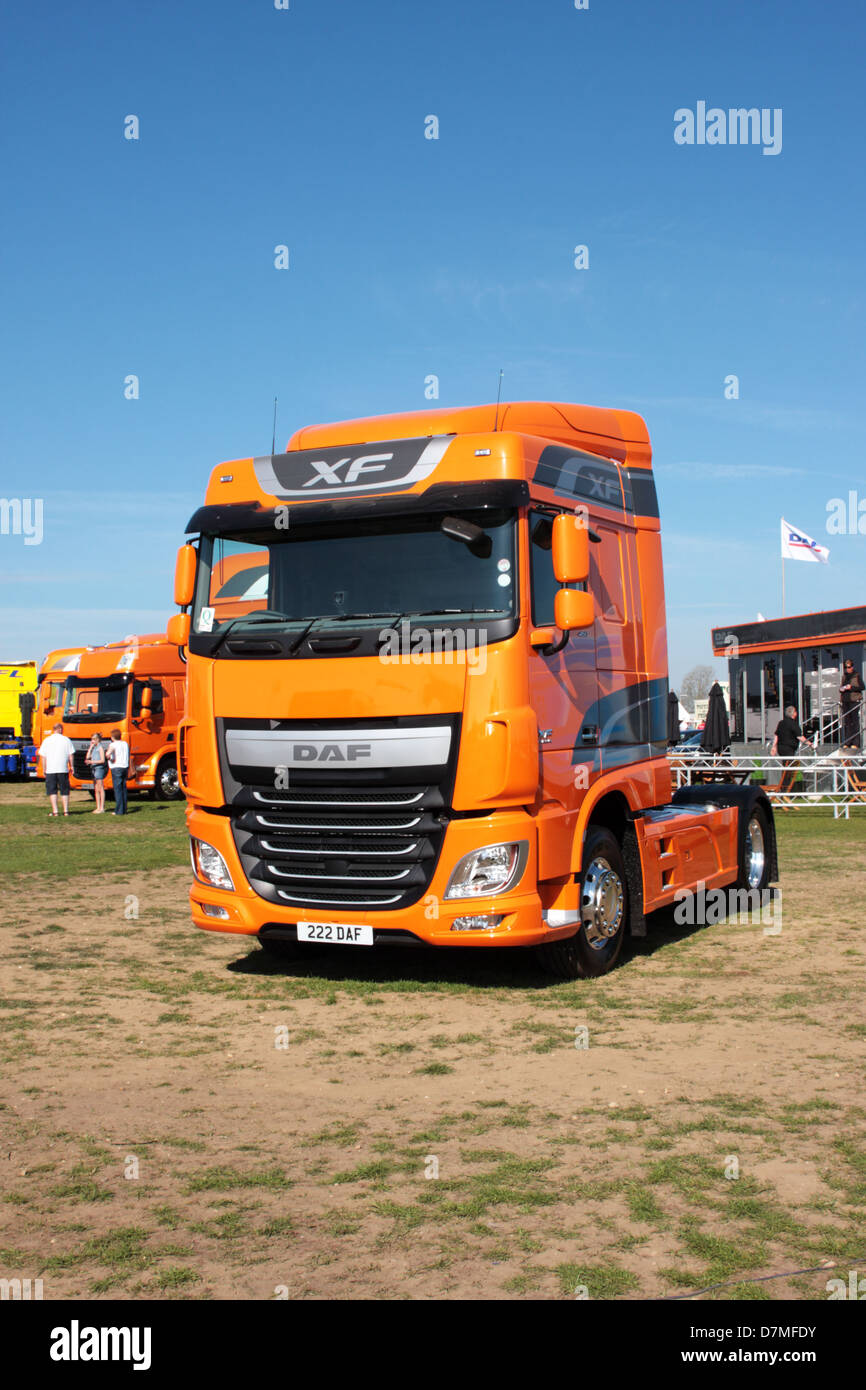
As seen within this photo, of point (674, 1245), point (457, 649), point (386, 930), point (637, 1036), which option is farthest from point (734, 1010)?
point (674, 1245)

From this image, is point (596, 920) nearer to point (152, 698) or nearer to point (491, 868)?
point (491, 868)

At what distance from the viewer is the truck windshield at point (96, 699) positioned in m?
28.5

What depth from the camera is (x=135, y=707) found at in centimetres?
2831

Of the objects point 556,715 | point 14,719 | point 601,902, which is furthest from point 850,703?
point 14,719

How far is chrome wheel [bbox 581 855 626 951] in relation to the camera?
8320mm

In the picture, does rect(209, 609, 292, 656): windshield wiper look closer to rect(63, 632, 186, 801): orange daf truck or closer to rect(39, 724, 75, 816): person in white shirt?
rect(39, 724, 75, 816): person in white shirt

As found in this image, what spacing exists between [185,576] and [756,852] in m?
6.50

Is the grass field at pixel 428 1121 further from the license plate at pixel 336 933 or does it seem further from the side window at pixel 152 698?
the side window at pixel 152 698

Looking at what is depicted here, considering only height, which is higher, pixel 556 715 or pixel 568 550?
pixel 568 550

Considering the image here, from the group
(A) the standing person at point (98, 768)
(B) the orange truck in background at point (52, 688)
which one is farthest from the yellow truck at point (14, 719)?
(A) the standing person at point (98, 768)

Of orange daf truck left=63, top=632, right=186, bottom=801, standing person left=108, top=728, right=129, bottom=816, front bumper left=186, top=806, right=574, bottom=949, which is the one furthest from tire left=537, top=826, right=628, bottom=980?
orange daf truck left=63, top=632, right=186, bottom=801

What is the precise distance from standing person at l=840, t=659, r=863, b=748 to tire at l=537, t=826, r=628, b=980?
63.2 ft

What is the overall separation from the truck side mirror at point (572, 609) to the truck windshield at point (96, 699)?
22132 millimetres
